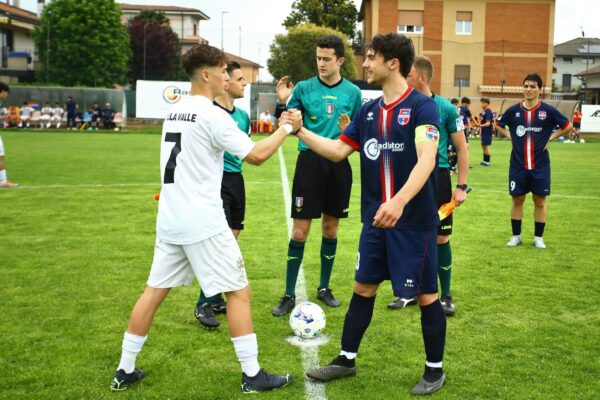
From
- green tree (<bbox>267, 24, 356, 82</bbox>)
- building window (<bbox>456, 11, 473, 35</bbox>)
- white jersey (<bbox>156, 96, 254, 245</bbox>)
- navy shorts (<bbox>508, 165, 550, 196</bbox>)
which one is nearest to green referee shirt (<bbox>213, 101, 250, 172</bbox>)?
white jersey (<bbox>156, 96, 254, 245</bbox>)

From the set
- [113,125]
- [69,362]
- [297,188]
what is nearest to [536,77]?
[297,188]

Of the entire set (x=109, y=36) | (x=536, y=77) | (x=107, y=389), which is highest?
(x=109, y=36)

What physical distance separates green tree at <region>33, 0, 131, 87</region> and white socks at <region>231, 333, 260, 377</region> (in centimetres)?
5725

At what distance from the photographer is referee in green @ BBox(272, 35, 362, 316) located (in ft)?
20.1

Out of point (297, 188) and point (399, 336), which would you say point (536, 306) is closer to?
point (399, 336)

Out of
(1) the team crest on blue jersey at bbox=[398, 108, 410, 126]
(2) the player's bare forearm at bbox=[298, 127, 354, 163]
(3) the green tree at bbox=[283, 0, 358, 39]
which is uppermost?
(3) the green tree at bbox=[283, 0, 358, 39]

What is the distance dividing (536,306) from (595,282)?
4.49 ft

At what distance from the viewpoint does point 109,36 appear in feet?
196

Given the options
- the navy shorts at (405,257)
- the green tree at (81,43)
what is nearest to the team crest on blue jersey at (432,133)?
the navy shorts at (405,257)

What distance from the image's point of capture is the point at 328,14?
67.4m

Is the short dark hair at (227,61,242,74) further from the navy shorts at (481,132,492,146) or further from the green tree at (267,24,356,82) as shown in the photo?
the green tree at (267,24,356,82)

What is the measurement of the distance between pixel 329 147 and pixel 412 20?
177 feet

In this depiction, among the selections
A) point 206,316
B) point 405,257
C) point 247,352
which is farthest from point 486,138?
point 247,352

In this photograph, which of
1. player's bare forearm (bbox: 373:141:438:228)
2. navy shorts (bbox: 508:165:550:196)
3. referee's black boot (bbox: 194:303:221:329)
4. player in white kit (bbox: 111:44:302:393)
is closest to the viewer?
player's bare forearm (bbox: 373:141:438:228)
